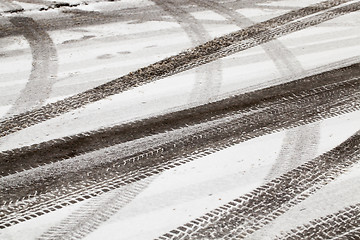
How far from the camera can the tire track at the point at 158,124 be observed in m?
4.86

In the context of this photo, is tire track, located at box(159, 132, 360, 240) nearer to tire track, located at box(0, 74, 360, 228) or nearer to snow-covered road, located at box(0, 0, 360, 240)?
snow-covered road, located at box(0, 0, 360, 240)

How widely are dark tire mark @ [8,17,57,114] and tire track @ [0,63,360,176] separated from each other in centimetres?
88

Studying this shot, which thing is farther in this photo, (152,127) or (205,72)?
(205,72)

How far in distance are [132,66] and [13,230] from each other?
3.28 metres

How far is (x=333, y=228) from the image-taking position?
155 inches

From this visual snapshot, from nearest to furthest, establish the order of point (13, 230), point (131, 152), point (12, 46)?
point (13, 230) < point (131, 152) < point (12, 46)

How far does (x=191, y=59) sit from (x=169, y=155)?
2.39 metres

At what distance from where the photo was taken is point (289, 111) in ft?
18.4

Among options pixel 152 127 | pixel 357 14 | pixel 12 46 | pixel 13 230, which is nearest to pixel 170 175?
pixel 152 127

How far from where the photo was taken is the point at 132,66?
689 centimetres

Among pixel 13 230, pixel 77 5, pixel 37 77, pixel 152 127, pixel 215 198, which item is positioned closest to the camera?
pixel 13 230

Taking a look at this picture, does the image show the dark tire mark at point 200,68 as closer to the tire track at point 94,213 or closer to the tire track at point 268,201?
the tire track at point 268,201

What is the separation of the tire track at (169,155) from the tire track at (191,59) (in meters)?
1.13

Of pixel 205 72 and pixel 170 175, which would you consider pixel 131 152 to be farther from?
pixel 205 72
